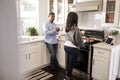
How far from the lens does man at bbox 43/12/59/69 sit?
120 inches

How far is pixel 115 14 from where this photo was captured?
2.52 metres

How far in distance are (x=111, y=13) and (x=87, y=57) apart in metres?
1.03

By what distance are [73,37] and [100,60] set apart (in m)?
0.71

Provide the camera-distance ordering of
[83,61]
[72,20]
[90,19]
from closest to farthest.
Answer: [72,20] → [83,61] → [90,19]

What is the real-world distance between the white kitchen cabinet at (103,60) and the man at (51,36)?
41.5 inches

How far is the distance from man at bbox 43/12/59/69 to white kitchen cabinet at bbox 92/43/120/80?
1054 millimetres

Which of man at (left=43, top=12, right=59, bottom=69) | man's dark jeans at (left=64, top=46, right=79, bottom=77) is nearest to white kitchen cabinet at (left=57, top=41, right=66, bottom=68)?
man at (left=43, top=12, right=59, bottom=69)

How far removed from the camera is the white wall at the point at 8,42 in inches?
15.4

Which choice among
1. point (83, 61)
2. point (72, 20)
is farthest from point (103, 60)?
point (72, 20)

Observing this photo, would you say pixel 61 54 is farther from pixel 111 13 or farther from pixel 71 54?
pixel 111 13

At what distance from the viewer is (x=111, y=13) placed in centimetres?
264

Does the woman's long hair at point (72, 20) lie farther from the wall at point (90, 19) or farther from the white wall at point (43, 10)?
the white wall at point (43, 10)

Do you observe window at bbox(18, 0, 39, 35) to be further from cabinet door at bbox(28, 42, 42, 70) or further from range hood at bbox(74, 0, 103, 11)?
range hood at bbox(74, 0, 103, 11)

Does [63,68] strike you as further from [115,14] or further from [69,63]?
[115,14]
